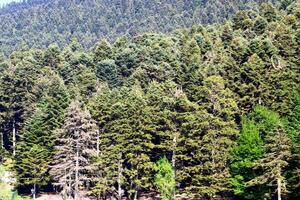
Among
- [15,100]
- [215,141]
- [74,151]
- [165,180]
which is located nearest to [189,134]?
[215,141]

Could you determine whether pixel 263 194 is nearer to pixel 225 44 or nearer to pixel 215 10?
pixel 225 44

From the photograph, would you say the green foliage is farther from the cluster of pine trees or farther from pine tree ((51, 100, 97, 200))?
pine tree ((51, 100, 97, 200))

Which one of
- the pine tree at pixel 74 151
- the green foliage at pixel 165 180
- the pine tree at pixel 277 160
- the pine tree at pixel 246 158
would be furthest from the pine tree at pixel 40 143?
the pine tree at pixel 277 160

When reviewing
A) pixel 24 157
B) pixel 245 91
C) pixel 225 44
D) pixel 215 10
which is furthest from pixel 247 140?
pixel 215 10

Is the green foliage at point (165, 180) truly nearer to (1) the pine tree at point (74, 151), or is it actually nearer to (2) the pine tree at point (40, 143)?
(1) the pine tree at point (74, 151)

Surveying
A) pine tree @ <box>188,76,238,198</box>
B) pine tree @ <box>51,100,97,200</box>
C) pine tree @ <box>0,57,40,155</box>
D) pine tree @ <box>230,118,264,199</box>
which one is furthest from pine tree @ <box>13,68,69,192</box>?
pine tree @ <box>230,118,264,199</box>

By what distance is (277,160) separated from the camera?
44156 millimetres

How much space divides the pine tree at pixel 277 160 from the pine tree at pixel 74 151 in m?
20.4

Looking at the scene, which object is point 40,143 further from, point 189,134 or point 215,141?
point 215,141

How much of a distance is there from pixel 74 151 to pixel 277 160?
2453cm

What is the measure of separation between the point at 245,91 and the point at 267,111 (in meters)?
7.95

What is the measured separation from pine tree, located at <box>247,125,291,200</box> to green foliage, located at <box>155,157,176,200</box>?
10.1 m

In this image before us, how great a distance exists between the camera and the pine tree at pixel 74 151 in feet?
182

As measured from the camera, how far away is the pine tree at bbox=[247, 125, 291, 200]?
44219mm
